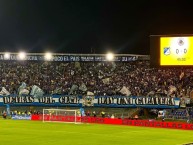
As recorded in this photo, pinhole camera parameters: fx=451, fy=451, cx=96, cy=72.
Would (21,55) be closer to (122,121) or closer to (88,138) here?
(122,121)

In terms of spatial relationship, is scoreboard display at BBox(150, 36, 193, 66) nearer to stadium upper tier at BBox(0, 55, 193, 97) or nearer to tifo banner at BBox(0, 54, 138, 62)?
stadium upper tier at BBox(0, 55, 193, 97)

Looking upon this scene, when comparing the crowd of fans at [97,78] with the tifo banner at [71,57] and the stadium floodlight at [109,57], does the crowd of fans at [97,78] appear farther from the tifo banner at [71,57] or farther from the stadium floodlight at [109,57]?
the stadium floodlight at [109,57]

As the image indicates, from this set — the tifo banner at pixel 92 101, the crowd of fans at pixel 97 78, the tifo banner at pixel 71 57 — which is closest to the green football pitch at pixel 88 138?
the tifo banner at pixel 92 101

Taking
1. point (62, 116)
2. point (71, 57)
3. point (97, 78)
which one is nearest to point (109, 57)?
point (97, 78)

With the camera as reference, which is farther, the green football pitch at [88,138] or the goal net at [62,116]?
the goal net at [62,116]

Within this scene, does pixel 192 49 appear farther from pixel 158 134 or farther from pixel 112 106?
pixel 112 106

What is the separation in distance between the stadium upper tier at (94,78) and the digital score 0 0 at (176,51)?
719 inches

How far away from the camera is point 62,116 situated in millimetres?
52219

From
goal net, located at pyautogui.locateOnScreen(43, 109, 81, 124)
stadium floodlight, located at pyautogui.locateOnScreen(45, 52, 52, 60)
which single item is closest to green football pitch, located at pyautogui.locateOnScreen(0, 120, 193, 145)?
goal net, located at pyautogui.locateOnScreen(43, 109, 81, 124)

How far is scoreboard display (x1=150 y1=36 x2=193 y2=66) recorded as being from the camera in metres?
34.7

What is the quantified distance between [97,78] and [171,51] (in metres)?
29.0

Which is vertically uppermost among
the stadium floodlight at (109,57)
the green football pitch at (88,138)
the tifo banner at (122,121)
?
the stadium floodlight at (109,57)

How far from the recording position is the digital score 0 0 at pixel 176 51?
3522 cm

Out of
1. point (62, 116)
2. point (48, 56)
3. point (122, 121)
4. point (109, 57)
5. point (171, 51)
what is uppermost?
point (48, 56)
